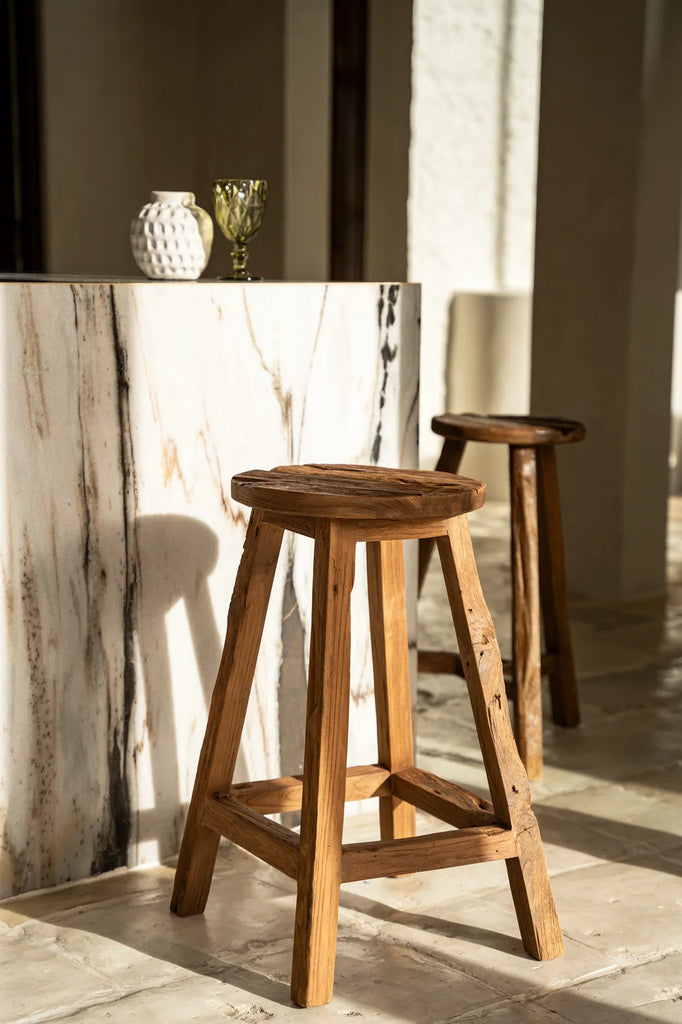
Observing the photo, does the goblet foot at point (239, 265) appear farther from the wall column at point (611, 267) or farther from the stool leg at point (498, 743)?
the wall column at point (611, 267)

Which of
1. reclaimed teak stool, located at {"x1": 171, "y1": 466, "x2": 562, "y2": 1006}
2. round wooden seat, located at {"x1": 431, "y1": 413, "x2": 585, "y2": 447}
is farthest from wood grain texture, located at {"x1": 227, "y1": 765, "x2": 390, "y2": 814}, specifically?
round wooden seat, located at {"x1": 431, "y1": 413, "x2": 585, "y2": 447}

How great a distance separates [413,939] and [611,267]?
2.65 meters

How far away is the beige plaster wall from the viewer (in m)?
5.15

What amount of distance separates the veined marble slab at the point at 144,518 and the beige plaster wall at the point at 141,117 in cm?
292

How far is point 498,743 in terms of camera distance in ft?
6.02

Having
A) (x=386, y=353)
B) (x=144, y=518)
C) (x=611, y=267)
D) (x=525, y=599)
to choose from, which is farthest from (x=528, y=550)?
(x=611, y=267)

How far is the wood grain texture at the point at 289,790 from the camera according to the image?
6.55 feet

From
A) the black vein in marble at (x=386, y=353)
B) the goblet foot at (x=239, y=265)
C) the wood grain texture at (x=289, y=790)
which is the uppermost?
the goblet foot at (x=239, y=265)

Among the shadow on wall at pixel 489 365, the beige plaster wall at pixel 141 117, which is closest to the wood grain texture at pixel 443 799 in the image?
the beige plaster wall at pixel 141 117

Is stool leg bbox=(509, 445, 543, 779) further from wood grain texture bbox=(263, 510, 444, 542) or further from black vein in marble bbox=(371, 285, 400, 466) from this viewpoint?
wood grain texture bbox=(263, 510, 444, 542)

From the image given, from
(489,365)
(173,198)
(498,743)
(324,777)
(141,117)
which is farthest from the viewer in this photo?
(489,365)

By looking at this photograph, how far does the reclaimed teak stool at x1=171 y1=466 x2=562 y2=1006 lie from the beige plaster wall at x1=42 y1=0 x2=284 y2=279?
3.27 metres

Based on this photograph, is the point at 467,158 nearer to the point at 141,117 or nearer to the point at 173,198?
the point at 141,117

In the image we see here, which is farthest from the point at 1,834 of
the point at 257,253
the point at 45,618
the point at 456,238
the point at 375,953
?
the point at 456,238
